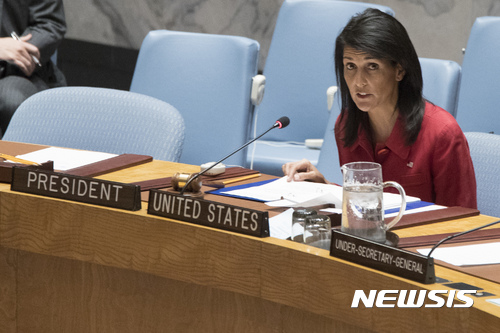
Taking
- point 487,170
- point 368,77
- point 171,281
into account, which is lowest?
point 171,281

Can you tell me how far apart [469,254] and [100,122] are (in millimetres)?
1163


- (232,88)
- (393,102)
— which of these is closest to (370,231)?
(393,102)

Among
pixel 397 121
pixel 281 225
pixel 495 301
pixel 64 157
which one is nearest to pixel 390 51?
pixel 397 121

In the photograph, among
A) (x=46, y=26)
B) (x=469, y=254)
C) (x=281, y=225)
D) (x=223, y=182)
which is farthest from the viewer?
(x=46, y=26)

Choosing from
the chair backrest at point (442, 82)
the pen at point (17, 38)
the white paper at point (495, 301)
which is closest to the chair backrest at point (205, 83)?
the pen at point (17, 38)

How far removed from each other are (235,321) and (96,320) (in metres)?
0.29

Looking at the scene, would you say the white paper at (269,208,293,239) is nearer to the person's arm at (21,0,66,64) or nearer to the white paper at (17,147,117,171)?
the white paper at (17,147,117,171)

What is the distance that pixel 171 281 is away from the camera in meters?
1.24

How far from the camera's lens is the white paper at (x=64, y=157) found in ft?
5.33

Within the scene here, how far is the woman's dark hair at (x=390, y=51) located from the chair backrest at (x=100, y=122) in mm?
453

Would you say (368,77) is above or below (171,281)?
above

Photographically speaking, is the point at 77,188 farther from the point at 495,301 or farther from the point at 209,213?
the point at 495,301

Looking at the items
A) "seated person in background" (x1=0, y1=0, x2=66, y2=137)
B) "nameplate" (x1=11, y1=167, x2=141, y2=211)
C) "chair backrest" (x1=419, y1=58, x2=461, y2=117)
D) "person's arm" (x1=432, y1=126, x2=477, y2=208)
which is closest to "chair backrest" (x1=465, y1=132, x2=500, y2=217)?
"person's arm" (x1=432, y1=126, x2=477, y2=208)

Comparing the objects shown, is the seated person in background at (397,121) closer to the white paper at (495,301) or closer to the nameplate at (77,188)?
the nameplate at (77,188)
